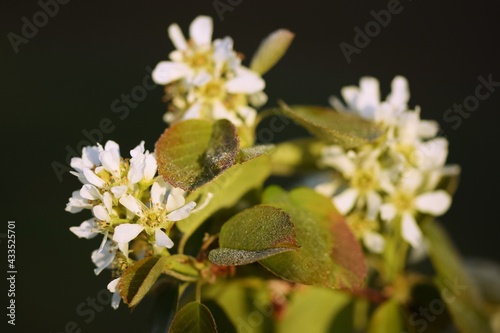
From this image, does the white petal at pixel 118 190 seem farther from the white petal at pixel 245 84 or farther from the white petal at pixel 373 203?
the white petal at pixel 373 203

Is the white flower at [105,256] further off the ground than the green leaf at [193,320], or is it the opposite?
the white flower at [105,256]

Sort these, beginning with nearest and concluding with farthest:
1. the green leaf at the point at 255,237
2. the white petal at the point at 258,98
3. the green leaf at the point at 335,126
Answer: the green leaf at the point at 255,237 < the green leaf at the point at 335,126 < the white petal at the point at 258,98

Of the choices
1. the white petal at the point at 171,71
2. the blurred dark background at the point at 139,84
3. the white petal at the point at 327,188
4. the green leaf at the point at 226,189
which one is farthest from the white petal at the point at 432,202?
the blurred dark background at the point at 139,84

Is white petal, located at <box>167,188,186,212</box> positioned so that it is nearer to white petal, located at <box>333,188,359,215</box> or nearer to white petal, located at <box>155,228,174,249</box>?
white petal, located at <box>155,228,174,249</box>

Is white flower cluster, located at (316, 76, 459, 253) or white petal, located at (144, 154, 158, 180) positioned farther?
white flower cluster, located at (316, 76, 459, 253)

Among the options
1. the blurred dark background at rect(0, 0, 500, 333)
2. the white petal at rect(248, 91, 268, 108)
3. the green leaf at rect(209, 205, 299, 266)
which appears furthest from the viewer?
the blurred dark background at rect(0, 0, 500, 333)

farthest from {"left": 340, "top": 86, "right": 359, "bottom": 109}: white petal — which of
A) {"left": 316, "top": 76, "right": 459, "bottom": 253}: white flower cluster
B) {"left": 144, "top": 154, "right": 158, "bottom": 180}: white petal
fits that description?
{"left": 144, "top": 154, "right": 158, "bottom": 180}: white petal

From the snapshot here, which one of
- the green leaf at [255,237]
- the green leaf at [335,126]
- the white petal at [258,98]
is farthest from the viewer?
the white petal at [258,98]
